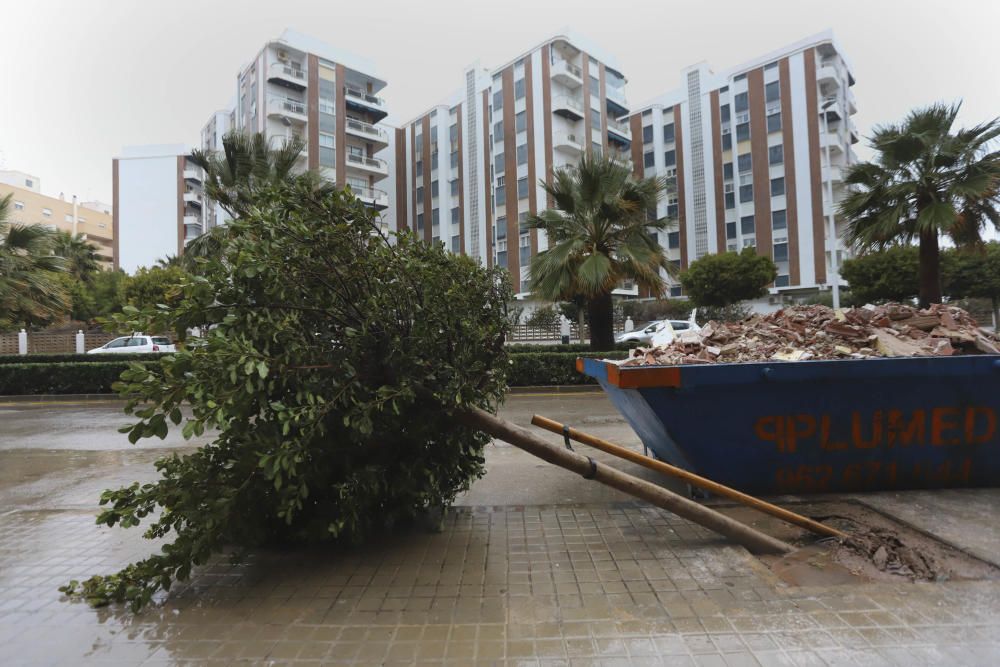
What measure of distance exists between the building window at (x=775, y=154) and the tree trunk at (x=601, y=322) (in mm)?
34338

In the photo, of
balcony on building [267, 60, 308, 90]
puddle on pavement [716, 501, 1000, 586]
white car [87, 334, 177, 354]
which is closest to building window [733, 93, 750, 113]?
balcony on building [267, 60, 308, 90]

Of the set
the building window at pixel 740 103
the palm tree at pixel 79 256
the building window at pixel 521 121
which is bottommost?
the palm tree at pixel 79 256

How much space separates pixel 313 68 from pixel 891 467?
48094 millimetres

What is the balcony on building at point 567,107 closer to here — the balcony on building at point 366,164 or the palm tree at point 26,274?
the balcony on building at point 366,164

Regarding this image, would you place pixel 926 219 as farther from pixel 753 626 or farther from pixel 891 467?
pixel 753 626

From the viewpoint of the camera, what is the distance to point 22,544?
158 inches

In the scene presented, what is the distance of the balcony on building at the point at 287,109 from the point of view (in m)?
41.1

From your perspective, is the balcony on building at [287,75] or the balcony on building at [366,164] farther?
the balcony on building at [366,164]

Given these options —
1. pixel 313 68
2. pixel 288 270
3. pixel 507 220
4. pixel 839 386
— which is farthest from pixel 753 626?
pixel 313 68

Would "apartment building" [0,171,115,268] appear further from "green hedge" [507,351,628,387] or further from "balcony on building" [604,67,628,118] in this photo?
"green hedge" [507,351,628,387]

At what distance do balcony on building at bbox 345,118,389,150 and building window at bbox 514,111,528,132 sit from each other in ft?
37.0

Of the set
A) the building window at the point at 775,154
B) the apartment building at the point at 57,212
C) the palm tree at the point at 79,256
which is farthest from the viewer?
the apartment building at the point at 57,212

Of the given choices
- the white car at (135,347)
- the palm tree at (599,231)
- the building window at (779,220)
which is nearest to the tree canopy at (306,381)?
the palm tree at (599,231)

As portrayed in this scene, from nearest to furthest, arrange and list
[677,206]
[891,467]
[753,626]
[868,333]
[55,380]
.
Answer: [753,626] < [891,467] < [868,333] < [55,380] < [677,206]
